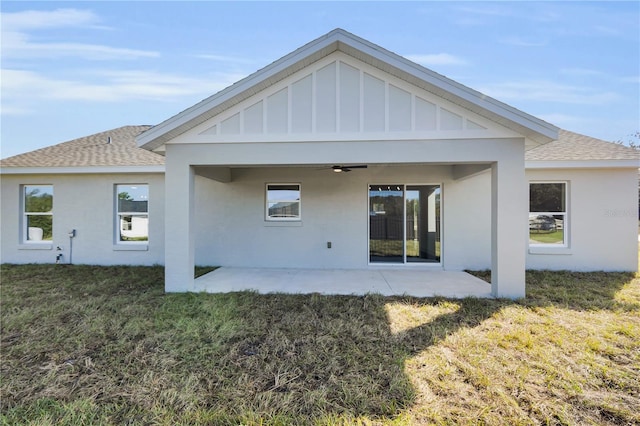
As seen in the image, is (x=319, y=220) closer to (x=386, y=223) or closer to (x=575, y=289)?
(x=386, y=223)

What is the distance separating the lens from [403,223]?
29.6 feet

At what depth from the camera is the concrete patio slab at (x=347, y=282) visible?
6578mm

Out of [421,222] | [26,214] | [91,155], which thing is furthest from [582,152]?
[26,214]

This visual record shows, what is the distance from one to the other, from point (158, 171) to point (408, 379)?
369 inches

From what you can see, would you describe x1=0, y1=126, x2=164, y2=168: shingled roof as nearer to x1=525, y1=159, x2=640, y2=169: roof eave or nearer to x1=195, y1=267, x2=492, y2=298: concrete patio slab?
x1=195, y1=267, x2=492, y2=298: concrete patio slab

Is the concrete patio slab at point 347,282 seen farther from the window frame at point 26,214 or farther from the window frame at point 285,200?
the window frame at point 26,214

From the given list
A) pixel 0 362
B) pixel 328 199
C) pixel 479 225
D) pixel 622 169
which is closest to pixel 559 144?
pixel 622 169

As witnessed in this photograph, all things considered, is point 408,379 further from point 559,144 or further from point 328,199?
point 559,144

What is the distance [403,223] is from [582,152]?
576 cm

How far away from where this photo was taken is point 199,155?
6465 millimetres

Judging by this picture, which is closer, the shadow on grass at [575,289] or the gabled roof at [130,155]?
the shadow on grass at [575,289]

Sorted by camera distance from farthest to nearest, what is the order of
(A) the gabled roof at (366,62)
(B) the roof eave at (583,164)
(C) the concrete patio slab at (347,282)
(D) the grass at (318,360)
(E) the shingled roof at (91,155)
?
(E) the shingled roof at (91,155) < (B) the roof eave at (583,164) < (C) the concrete patio slab at (347,282) < (A) the gabled roof at (366,62) < (D) the grass at (318,360)

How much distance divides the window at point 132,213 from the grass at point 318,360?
12.3 feet

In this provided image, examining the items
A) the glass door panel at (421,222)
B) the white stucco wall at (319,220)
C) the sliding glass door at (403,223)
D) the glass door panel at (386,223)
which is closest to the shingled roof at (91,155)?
the white stucco wall at (319,220)
